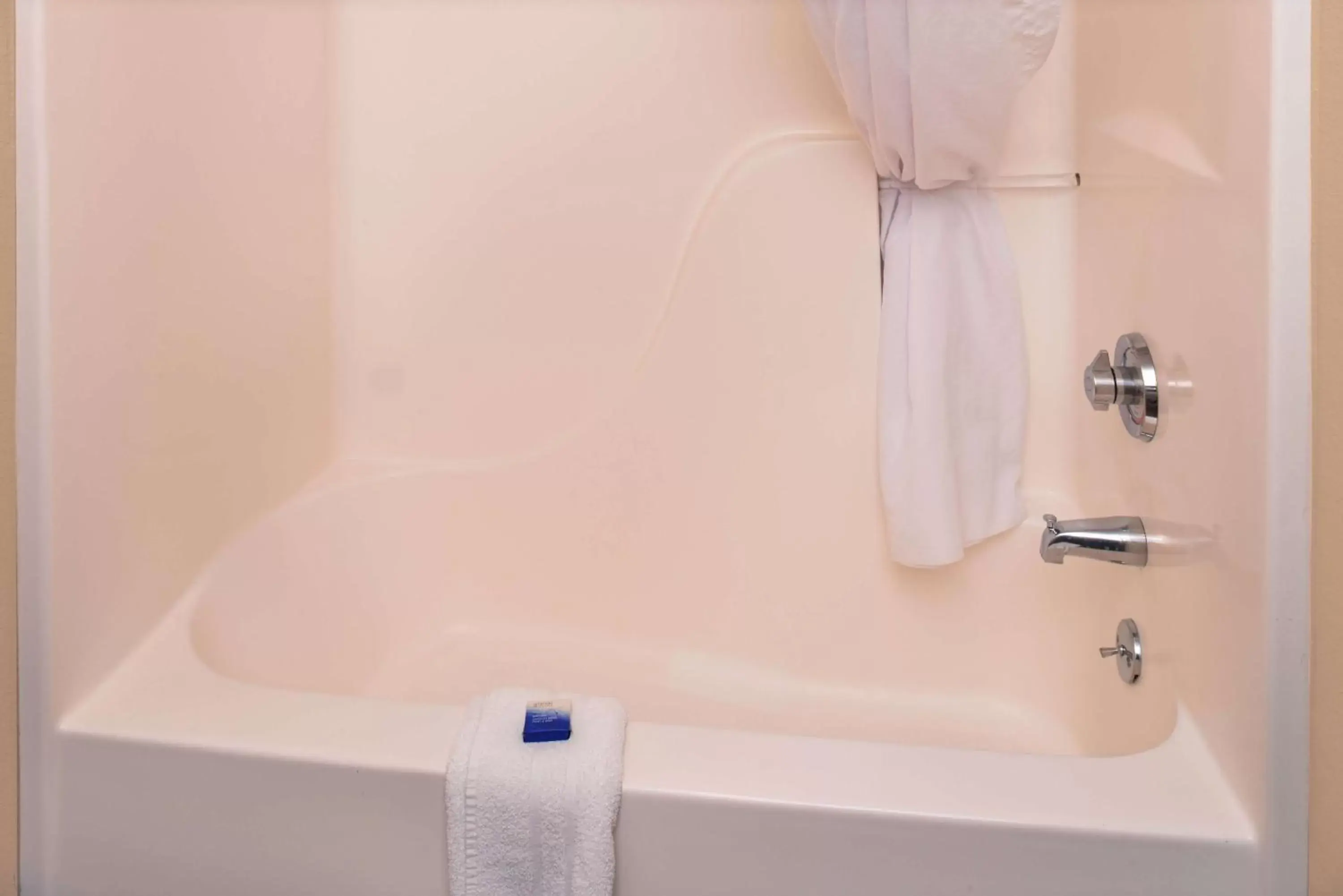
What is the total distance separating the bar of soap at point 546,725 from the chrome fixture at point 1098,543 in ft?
1.89

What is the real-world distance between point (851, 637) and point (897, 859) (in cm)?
68

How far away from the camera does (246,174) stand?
4.31 feet

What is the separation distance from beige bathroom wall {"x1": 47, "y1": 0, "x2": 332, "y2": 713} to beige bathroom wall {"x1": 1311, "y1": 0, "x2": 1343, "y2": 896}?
1144mm

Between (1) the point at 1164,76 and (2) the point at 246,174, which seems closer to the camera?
(1) the point at 1164,76

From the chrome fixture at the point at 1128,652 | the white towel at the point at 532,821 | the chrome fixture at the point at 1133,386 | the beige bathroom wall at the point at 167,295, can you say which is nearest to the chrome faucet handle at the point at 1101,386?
the chrome fixture at the point at 1133,386

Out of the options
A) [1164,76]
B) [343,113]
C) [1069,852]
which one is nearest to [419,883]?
[1069,852]

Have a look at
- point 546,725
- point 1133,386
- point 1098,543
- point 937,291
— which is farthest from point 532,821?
point 937,291

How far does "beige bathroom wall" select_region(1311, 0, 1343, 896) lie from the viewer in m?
0.71

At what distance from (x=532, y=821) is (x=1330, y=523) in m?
0.71

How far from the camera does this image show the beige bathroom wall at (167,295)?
2.98ft

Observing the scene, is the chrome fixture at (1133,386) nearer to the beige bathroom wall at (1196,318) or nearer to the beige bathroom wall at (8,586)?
the beige bathroom wall at (1196,318)

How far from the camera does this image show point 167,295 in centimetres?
109

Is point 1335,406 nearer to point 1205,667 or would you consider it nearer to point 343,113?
point 1205,667

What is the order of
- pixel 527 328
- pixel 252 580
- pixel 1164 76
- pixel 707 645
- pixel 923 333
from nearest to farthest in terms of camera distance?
pixel 1164 76
pixel 252 580
pixel 923 333
pixel 707 645
pixel 527 328
